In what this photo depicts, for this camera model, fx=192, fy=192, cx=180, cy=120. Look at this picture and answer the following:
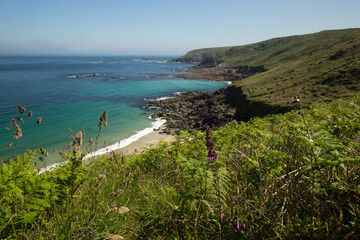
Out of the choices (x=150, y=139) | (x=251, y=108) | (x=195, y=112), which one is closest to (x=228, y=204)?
(x=150, y=139)

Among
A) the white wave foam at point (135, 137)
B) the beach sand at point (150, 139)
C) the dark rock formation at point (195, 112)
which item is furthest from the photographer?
the dark rock formation at point (195, 112)

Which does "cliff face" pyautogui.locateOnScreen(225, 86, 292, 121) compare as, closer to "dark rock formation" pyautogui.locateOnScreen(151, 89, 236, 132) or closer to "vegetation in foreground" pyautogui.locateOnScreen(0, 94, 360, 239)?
"dark rock formation" pyautogui.locateOnScreen(151, 89, 236, 132)

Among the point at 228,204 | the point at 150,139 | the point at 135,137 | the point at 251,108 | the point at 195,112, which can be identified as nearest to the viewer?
the point at 228,204

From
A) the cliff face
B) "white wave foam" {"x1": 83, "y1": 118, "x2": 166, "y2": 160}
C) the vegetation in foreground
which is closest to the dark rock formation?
Result: the cliff face

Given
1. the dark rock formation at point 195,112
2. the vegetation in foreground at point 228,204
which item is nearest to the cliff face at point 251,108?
the dark rock formation at point 195,112

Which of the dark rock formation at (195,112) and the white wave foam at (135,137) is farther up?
the dark rock formation at (195,112)

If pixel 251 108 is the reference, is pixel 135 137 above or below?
below

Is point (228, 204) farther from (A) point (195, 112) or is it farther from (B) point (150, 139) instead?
(A) point (195, 112)

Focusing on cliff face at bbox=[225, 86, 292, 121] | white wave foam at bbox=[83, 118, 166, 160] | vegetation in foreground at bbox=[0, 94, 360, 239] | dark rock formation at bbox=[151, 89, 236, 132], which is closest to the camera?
vegetation in foreground at bbox=[0, 94, 360, 239]

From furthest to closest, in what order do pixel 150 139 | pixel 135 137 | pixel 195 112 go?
pixel 195 112 < pixel 135 137 < pixel 150 139

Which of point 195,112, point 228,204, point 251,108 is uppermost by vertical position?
point 228,204

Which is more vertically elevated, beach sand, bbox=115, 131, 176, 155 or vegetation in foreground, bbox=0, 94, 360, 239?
vegetation in foreground, bbox=0, 94, 360, 239

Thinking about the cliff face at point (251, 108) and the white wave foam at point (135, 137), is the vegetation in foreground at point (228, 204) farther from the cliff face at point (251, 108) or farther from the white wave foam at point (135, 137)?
the cliff face at point (251, 108)

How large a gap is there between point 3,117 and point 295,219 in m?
40.7
